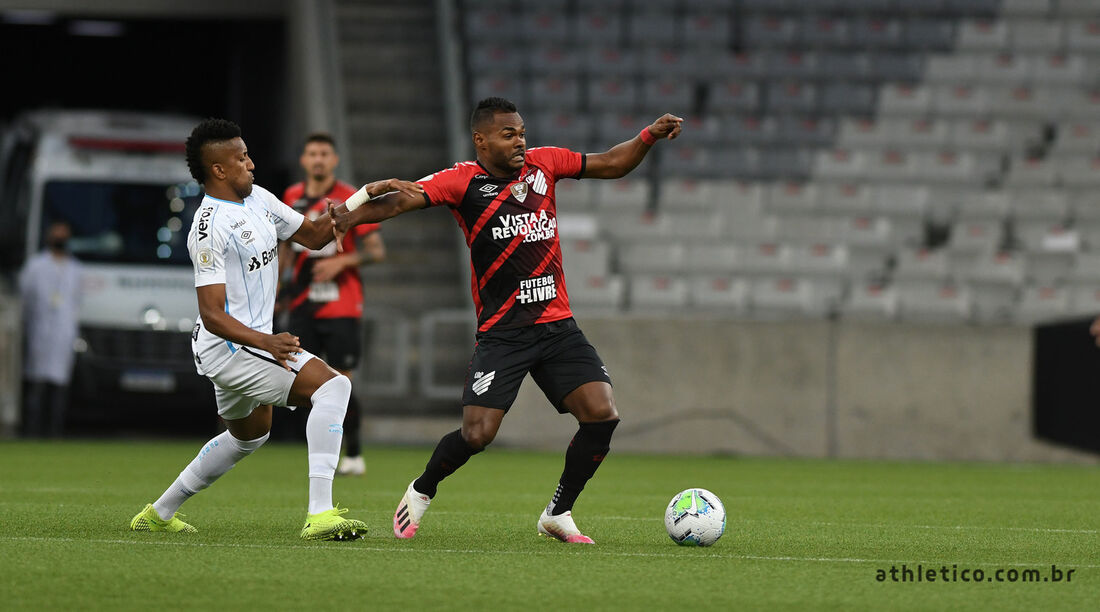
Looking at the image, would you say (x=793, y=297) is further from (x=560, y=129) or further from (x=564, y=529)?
(x=564, y=529)

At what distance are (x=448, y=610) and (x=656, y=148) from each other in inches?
534

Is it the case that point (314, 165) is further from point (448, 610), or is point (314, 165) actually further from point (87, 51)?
point (87, 51)

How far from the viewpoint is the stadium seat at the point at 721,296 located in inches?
651

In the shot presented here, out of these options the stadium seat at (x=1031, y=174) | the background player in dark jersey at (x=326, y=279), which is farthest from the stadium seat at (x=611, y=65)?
the background player in dark jersey at (x=326, y=279)

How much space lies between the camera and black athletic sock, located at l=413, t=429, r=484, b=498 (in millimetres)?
6844

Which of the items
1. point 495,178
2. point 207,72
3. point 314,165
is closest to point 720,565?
point 495,178

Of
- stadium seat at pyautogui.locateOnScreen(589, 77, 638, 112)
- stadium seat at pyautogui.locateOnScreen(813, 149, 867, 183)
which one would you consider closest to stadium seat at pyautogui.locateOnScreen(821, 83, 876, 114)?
stadium seat at pyautogui.locateOnScreen(813, 149, 867, 183)

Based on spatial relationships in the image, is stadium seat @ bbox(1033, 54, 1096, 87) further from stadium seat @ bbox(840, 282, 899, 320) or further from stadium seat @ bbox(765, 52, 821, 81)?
stadium seat @ bbox(840, 282, 899, 320)

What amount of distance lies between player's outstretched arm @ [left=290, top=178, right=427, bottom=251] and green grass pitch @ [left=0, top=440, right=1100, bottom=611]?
51.9 inches

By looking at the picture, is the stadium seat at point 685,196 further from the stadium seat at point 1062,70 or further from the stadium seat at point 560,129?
the stadium seat at point 1062,70

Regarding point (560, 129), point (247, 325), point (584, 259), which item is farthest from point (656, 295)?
point (247, 325)

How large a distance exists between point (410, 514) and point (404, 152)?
40.9 ft

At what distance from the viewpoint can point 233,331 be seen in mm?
6473

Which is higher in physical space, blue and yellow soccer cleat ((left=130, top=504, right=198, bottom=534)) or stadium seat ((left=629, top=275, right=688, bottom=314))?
blue and yellow soccer cleat ((left=130, top=504, right=198, bottom=534))
